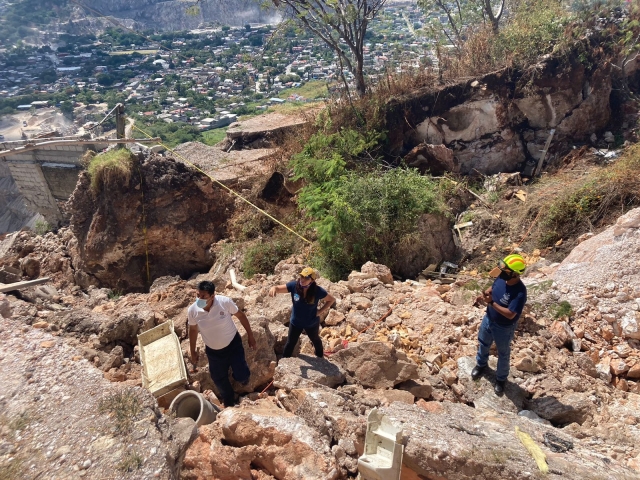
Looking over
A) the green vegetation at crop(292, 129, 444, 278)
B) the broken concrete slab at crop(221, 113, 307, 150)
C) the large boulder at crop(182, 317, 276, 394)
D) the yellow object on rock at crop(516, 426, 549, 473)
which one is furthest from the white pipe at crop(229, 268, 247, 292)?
the broken concrete slab at crop(221, 113, 307, 150)

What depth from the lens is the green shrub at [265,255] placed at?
6.98 m

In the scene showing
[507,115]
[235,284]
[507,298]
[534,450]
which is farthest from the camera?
[507,115]

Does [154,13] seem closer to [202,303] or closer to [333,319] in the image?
[333,319]

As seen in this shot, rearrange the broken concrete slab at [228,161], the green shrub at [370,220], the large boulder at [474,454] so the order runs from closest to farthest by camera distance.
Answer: the large boulder at [474,454] → the green shrub at [370,220] → the broken concrete slab at [228,161]

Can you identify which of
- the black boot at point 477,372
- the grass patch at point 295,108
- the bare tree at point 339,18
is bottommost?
the black boot at point 477,372

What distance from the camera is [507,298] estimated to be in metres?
3.41

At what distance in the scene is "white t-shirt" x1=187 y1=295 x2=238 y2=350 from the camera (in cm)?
348

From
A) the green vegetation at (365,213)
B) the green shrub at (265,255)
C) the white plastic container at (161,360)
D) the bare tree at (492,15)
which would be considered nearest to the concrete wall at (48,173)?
the green shrub at (265,255)

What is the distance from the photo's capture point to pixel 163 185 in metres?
7.98

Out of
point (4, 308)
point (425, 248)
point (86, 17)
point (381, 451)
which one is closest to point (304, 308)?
point (381, 451)

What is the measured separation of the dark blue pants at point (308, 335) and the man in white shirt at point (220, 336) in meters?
0.38

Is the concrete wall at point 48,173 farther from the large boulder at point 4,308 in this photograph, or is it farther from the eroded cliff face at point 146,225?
the large boulder at point 4,308

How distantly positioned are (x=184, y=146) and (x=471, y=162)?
623 centimetres

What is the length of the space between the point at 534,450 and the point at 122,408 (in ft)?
7.86
